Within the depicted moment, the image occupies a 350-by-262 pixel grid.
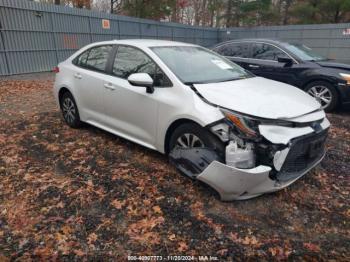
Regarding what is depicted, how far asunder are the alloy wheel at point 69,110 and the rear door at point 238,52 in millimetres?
4294

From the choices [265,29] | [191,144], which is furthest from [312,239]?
[265,29]

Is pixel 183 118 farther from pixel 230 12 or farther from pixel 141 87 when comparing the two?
pixel 230 12

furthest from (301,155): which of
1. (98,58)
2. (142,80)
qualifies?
(98,58)

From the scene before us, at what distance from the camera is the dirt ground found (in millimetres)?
2473

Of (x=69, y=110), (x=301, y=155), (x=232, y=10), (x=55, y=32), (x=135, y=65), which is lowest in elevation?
Result: (x=69, y=110)

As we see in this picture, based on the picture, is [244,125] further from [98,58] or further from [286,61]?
[286,61]

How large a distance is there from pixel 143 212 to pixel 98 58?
267 cm

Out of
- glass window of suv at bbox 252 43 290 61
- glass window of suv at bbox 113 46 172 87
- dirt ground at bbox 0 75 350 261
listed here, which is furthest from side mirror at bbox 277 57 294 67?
glass window of suv at bbox 113 46 172 87

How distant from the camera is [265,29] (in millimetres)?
20172

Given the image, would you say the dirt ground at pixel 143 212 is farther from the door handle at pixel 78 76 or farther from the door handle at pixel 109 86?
the door handle at pixel 78 76

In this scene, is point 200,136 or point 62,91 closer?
point 200,136

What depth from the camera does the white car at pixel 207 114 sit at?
2803 mm

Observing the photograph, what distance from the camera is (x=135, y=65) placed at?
12.9 ft

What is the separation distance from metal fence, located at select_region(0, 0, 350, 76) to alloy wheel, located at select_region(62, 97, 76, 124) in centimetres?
618
